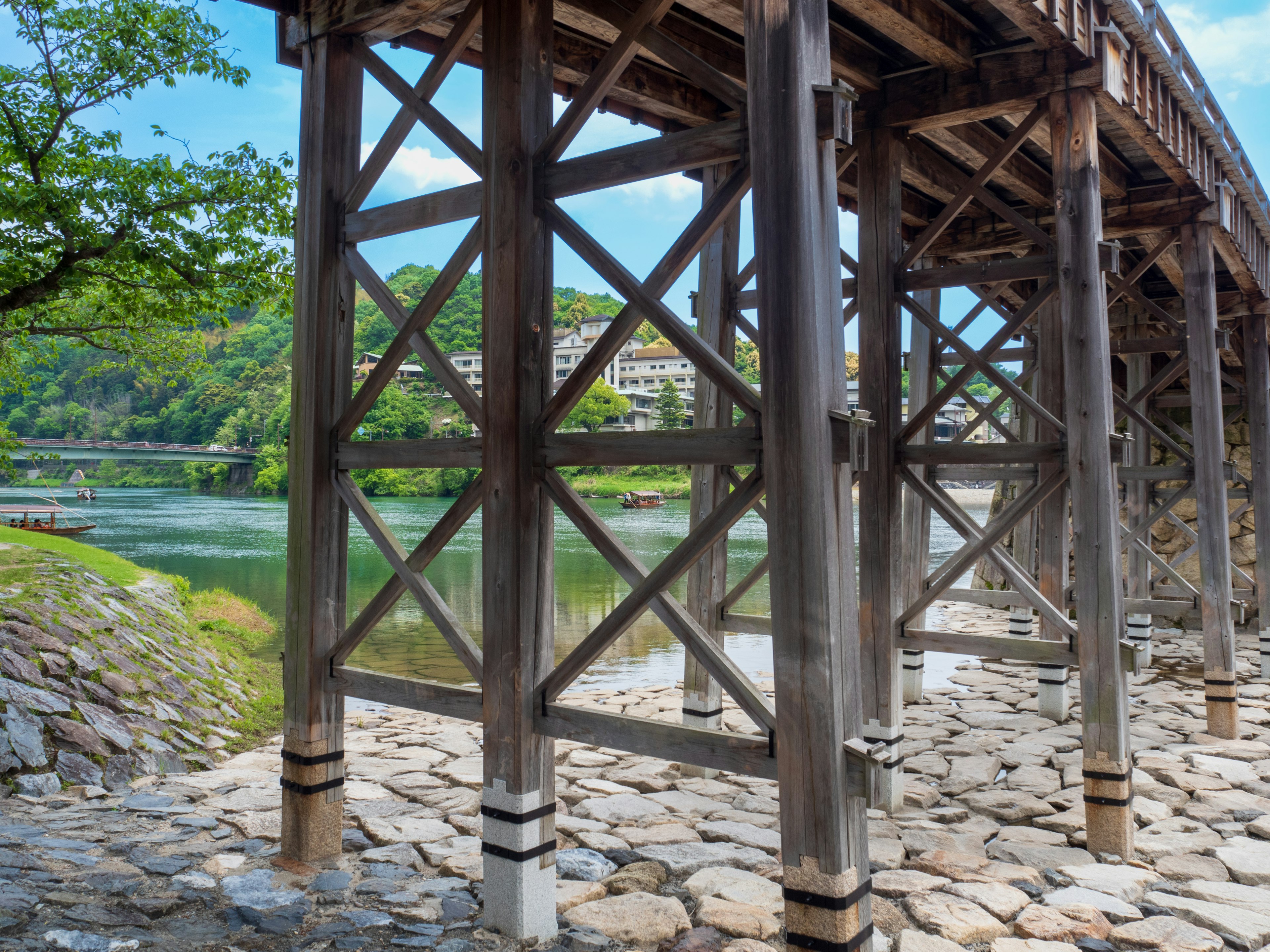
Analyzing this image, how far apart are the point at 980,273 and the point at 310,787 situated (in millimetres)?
4241

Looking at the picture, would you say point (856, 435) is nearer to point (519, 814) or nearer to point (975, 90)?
point (519, 814)

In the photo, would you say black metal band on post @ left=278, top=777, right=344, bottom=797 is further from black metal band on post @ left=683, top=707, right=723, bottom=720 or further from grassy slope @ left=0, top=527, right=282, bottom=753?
grassy slope @ left=0, top=527, right=282, bottom=753

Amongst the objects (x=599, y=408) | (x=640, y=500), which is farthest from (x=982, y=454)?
(x=599, y=408)

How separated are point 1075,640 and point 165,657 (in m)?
6.46

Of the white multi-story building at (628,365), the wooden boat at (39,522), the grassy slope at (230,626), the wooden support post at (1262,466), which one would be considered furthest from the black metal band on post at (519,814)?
the white multi-story building at (628,365)

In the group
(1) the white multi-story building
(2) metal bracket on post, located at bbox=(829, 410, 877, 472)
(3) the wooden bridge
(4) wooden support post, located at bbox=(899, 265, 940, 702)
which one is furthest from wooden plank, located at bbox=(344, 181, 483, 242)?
(1) the white multi-story building

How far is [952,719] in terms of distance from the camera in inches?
269

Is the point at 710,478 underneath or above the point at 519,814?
above

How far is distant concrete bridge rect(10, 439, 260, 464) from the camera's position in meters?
34.2

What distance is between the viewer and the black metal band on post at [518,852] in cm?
315

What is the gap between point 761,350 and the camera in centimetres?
259

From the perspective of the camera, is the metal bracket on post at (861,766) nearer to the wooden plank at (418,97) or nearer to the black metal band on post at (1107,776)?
the black metal band on post at (1107,776)

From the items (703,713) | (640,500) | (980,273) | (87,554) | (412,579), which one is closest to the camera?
(412,579)

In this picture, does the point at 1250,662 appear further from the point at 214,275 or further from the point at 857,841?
the point at 214,275
